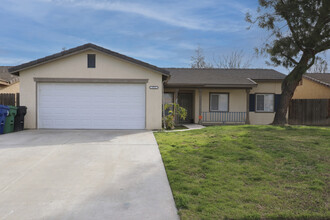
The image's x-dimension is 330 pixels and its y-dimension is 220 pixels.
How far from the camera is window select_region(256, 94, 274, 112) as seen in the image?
16734mm

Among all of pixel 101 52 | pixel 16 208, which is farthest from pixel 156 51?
pixel 16 208

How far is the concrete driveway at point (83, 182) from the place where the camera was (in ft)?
10.8

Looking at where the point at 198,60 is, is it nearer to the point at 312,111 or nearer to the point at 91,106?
the point at 312,111

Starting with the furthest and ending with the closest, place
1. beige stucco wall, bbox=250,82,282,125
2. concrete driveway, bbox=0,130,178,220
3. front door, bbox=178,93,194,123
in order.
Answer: front door, bbox=178,93,194,123, beige stucco wall, bbox=250,82,282,125, concrete driveway, bbox=0,130,178,220

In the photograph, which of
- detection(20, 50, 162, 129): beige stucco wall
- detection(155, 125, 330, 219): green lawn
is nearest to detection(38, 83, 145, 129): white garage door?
detection(20, 50, 162, 129): beige stucco wall

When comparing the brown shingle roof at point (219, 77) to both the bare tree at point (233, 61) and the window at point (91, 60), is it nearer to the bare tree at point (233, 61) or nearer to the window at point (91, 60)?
the window at point (91, 60)

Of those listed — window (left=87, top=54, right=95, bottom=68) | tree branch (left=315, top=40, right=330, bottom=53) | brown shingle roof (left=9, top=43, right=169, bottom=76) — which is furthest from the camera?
tree branch (left=315, top=40, right=330, bottom=53)

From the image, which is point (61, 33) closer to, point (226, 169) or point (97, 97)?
point (97, 97)

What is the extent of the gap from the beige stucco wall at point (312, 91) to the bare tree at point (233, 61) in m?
14.8

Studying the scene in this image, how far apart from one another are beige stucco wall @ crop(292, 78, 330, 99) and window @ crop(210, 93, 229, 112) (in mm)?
8573

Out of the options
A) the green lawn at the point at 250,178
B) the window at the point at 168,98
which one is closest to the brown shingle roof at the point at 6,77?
the window at the point at 168,98

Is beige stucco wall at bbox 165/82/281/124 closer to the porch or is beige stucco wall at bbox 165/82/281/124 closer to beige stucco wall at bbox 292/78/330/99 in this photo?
the porch

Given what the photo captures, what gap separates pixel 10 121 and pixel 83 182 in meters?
7.72

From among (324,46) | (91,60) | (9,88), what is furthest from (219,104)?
(9,88)
